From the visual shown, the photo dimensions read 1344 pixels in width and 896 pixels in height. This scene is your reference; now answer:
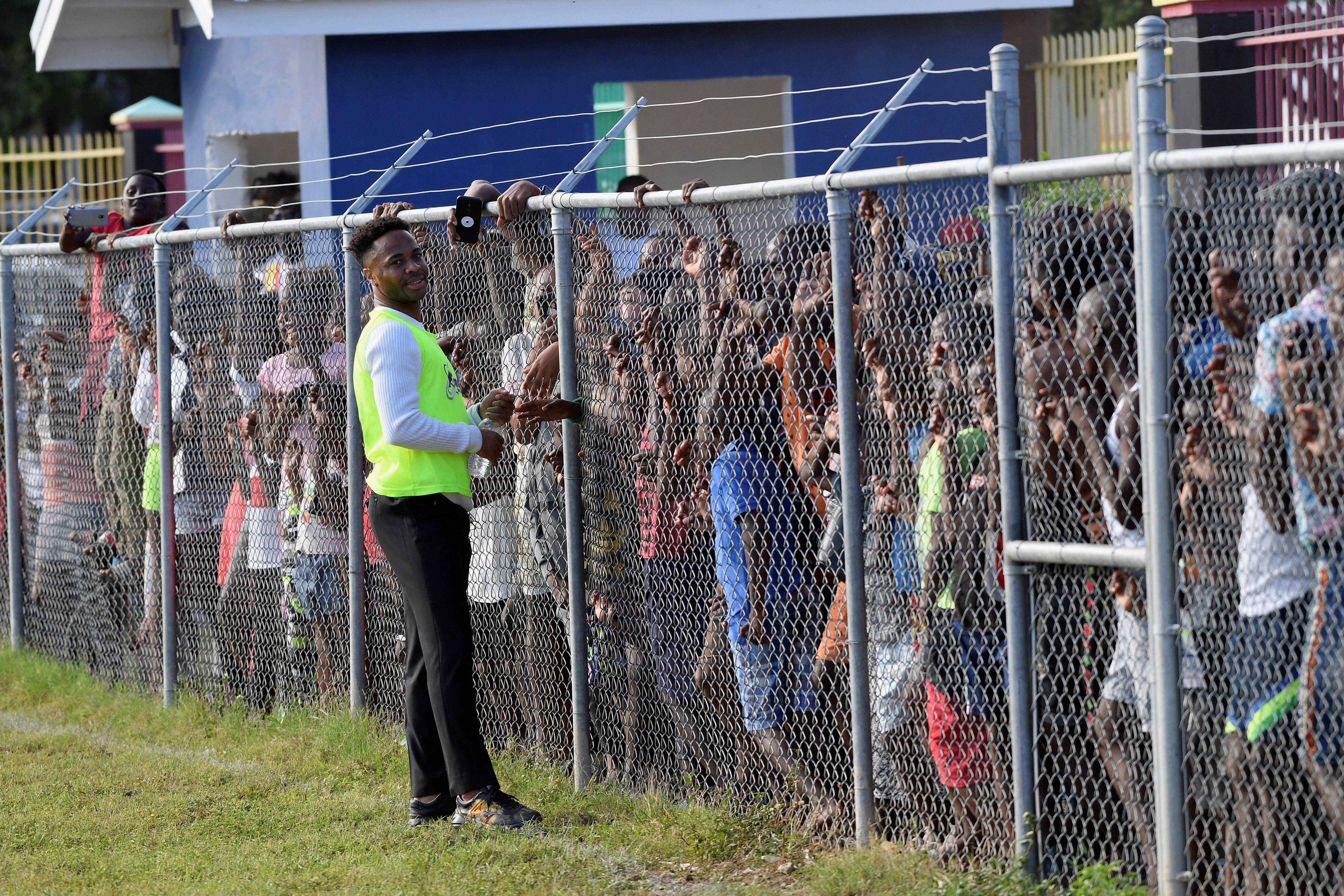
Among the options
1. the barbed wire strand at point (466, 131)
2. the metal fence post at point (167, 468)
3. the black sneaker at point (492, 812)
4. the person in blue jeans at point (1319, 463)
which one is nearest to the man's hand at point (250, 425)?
the metal fence post at point (167, 468)

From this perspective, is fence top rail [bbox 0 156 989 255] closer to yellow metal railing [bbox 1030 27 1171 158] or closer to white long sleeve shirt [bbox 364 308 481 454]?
white long sleeve shirt [bbox 364 308 481 454]

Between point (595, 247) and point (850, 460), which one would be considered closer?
point (850, 460)

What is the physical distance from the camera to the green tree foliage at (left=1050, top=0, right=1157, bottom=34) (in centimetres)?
3344

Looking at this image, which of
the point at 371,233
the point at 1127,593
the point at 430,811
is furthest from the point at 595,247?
the point at 1127,593

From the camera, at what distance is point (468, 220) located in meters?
6.37

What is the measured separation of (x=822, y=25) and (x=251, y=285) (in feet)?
26.2

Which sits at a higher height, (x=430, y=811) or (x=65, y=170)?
(x=65, y=170)

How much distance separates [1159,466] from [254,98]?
11.5m

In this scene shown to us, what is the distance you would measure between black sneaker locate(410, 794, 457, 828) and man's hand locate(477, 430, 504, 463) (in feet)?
4.27

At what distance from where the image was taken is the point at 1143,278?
4.21 meters

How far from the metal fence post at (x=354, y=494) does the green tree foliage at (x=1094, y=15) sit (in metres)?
28.9

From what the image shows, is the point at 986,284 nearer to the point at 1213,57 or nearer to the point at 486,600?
the point at 486,600

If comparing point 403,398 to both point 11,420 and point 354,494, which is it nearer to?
point 354,494

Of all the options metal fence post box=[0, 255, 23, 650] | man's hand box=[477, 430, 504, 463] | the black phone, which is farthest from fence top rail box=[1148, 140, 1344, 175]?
metal fence post box=[0, 255, 23, 650]
